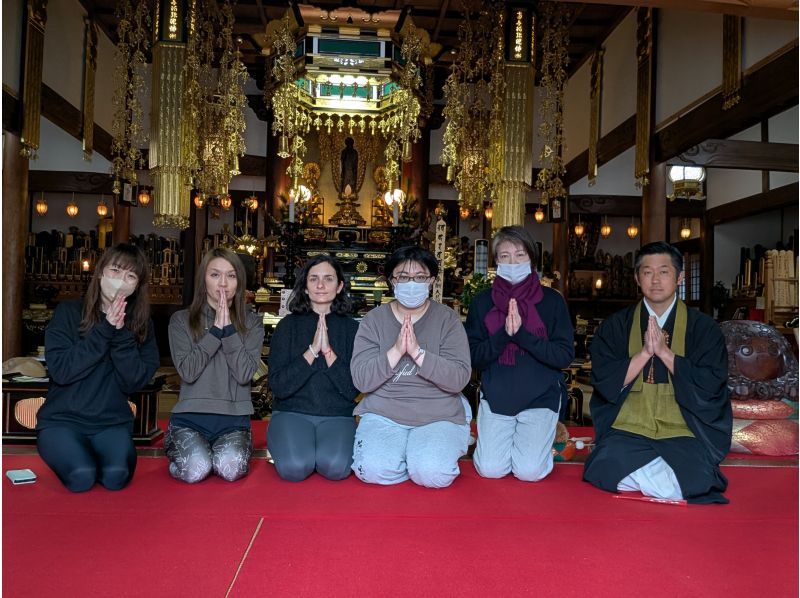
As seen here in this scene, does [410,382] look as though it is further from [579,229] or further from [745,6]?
[579,229]

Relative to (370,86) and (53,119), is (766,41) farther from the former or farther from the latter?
(53,119)

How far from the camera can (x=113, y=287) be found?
9.10ft

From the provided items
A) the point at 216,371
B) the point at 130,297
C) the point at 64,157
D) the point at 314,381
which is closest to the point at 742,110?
the point at 314,381

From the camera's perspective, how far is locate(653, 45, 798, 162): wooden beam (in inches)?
218

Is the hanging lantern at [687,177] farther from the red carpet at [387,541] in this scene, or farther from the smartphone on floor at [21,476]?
the smartphone on floor at [21,476]

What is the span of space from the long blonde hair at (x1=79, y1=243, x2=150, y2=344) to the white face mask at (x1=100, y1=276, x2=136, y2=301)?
0.03 m

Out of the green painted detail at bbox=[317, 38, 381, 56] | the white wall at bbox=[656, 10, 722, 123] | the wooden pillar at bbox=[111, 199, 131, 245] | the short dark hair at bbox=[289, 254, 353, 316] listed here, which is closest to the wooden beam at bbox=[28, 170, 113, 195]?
the wooden pillar at bbox=[111, 199, 131, 245]

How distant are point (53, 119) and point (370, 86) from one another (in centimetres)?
383

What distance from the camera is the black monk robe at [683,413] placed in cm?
264

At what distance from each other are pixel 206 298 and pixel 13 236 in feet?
17.1

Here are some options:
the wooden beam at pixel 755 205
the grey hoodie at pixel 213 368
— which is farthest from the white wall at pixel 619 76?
the grey hoodie at pixel 213 368

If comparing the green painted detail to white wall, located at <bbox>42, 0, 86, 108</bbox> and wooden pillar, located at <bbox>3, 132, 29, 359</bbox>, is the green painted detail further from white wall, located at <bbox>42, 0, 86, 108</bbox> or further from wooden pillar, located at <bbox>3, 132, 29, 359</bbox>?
wooden pillar, located at <bbox>3, 132, 29, 359</bbox>

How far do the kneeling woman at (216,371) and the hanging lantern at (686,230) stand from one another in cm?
1071

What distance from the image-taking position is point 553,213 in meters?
10.2
